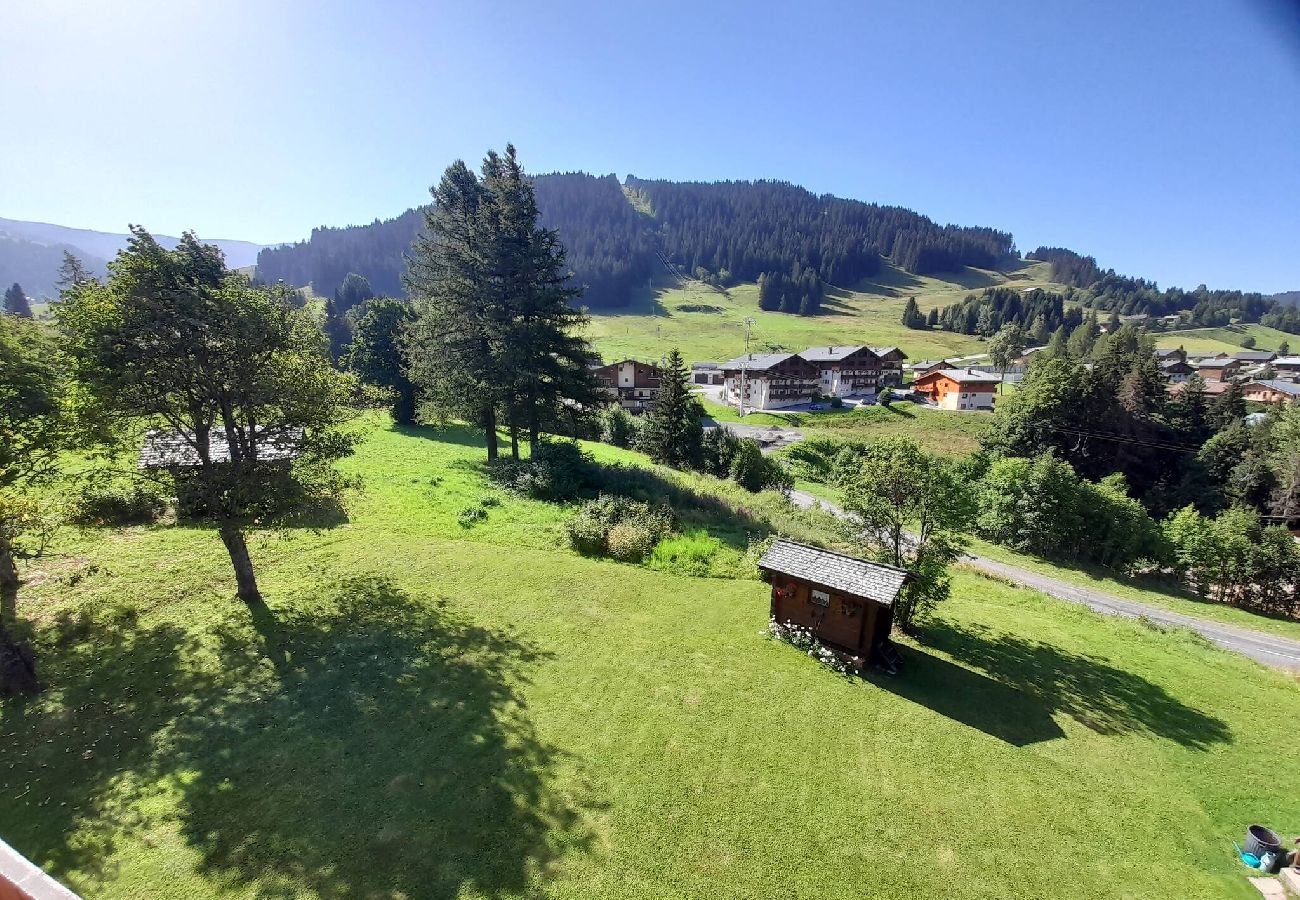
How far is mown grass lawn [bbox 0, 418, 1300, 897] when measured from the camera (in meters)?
9.63

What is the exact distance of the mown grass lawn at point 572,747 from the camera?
379 inches

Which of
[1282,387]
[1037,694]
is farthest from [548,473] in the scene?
[1282,387]

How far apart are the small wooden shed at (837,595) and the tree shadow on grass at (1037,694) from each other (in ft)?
5.15

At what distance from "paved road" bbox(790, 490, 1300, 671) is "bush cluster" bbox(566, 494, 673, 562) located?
27.0 feet

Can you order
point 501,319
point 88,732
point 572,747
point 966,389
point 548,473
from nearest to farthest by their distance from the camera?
point 88,732 < point 572,747 < point 548,473 < point 501,319 < point 966,389

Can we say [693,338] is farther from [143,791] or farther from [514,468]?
[143,791]

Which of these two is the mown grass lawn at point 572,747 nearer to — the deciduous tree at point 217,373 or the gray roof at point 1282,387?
the deciduous tree at point 217,373

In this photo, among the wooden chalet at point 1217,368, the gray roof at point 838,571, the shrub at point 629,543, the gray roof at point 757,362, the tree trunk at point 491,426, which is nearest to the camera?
the gray roof at point 838,571

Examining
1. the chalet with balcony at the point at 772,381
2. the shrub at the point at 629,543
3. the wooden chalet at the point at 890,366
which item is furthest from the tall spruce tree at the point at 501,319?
the wooden chalet at the point at 890,366

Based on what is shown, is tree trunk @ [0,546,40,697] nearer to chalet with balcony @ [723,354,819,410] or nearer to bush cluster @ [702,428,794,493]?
bush cluster @ [702,428,794,493]

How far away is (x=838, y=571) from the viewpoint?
53.5 feet

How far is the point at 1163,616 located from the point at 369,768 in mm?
37573

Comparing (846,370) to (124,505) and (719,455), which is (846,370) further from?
(124,505)

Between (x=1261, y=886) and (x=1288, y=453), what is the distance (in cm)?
5411
